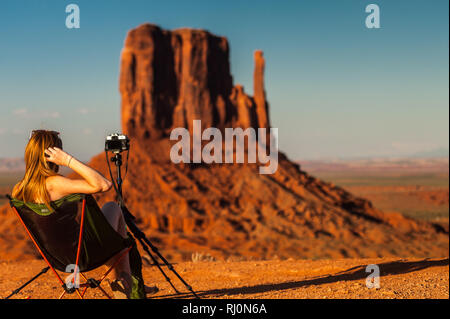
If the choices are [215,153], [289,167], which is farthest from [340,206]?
[215,153]

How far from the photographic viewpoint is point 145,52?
50094mm

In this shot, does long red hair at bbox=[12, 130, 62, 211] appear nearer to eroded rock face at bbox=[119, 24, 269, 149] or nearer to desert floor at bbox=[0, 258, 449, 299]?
desert floor at bbox=[0, 258, 449, 299]

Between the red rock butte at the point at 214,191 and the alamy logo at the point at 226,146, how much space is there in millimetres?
760

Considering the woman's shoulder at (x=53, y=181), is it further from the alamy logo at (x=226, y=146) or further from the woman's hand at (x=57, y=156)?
the alamy logo at (x=226, y=146)

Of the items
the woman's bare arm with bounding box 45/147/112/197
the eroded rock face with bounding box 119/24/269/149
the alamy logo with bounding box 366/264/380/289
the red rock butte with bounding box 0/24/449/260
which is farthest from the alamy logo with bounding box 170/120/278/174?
the woman's bare arm with bounding box 45/147/112/197

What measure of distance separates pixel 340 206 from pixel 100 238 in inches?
1679

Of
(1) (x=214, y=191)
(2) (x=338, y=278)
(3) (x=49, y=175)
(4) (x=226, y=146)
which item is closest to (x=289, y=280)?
(2) (x=338, y=278)

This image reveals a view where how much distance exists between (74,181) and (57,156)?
27 centimetres

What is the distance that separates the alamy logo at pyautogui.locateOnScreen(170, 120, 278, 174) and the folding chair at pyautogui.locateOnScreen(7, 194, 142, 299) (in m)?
40.4

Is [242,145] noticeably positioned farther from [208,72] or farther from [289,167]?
[208,72]

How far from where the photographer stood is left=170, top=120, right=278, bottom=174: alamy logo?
46.1 meters

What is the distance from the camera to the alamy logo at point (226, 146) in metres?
46.1

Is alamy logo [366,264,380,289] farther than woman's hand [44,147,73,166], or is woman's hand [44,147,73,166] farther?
alamy logo [366,264,380,289]
